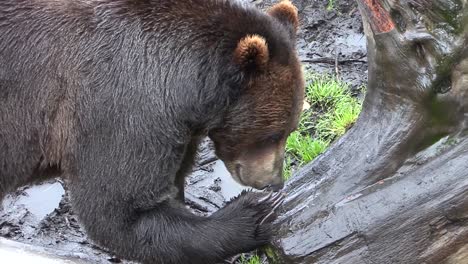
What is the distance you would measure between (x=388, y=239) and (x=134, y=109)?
1.44 meters

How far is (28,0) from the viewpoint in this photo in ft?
14.4

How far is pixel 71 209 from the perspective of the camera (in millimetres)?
5926

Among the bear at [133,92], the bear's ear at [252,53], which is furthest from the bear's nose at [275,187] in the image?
the bear's ear at [252,53]

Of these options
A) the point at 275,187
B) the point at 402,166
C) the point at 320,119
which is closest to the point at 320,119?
the point at 320,119

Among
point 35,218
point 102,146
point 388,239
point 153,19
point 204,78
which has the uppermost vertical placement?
point 153,19

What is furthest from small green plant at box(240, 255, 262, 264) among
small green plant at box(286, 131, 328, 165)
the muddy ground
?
small green plant at box(286, 131, 328, 165)

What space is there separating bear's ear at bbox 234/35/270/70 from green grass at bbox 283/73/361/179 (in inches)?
70.9

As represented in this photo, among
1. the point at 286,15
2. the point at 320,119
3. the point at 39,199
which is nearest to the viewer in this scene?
the point at 286,15

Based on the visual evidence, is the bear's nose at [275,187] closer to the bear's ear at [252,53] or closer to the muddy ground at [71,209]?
the bear's ear at [252,53]

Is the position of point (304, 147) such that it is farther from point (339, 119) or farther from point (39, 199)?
point (39, 199)

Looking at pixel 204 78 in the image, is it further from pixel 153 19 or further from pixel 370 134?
pixel 370 134

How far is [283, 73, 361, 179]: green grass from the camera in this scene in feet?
20.3

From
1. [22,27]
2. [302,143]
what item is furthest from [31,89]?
[302,143]

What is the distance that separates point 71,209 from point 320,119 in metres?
2.00
